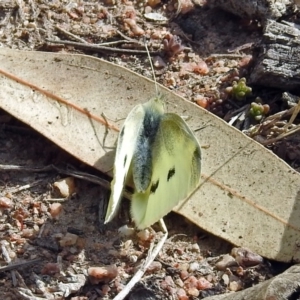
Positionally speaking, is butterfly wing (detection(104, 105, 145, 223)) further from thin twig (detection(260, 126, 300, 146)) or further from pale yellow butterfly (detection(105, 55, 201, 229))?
thin twig (detection(260, 126, 300, 146))

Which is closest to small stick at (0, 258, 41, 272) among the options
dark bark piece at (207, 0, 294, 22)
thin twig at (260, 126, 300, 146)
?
thin twig at (260, 126, 300, 146)

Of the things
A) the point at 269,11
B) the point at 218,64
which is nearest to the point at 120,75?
the point at 218,64

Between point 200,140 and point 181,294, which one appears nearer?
point 181,294

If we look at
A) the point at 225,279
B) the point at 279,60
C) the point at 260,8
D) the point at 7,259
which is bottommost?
the point at 7,259

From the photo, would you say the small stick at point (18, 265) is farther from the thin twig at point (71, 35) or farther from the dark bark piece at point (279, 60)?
the dark bark piece at point (279, 60)

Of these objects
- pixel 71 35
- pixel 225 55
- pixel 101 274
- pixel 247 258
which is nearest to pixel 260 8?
pixel 225 55

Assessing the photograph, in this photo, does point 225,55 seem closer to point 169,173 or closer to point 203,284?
point 169,173

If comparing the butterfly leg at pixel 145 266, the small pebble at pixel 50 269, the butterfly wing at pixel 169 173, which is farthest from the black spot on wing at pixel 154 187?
the small pebble at pixel 50 269
